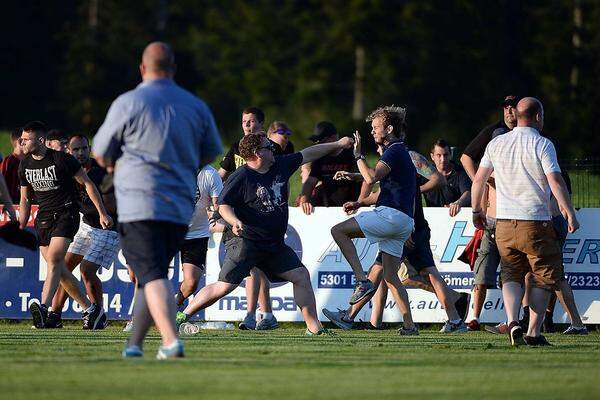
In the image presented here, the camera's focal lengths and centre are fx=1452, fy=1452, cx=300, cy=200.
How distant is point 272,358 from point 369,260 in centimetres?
572

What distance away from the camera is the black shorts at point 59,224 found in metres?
14.6

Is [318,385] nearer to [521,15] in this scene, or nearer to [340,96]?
[521,15]

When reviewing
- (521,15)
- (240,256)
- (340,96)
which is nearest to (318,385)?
(240,256)

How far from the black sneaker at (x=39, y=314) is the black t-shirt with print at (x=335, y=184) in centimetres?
329

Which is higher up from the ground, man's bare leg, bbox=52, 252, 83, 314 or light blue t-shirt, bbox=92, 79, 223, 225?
light blue t-shirt, bbox=92, 79, 223, 225

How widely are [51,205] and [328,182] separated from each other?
3191mm

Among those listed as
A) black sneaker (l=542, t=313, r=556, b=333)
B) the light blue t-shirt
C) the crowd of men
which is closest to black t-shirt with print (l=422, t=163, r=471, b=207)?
the crowd of men

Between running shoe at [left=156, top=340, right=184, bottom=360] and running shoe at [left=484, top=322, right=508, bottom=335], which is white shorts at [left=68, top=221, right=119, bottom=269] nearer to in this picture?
running shoe at [left=484, top=322, right=508, bottom=335]

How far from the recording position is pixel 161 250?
947cm

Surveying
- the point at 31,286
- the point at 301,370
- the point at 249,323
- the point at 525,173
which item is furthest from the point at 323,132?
the point at 301,370

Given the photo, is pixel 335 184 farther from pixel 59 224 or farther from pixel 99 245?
pixel 59 224

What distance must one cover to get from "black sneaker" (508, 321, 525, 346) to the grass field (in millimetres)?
113

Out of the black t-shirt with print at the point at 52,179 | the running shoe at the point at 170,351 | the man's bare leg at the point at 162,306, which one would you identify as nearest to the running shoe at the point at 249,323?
the black t-shirt with print at the point at 52,179

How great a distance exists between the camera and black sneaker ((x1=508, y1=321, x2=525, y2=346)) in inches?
456
